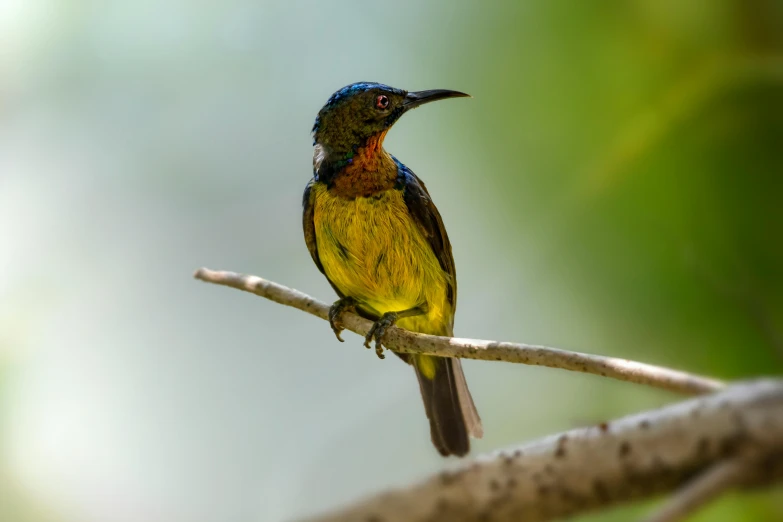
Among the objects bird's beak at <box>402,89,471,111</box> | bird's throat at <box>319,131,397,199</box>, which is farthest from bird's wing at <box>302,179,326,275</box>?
bird's beak at <box>402,89,471,111</box>

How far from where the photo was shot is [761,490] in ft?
3.78

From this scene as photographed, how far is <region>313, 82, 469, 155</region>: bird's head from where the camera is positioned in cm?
→ 291

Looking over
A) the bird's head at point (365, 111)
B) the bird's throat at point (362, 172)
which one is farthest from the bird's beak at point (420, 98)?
the bird's throat at point (362, 172)

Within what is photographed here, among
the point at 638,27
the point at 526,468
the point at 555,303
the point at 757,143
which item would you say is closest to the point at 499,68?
the point at 638,27

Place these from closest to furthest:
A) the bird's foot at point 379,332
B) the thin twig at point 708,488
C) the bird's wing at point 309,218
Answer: the thin twig at point 708,488
the bird's foot at point 379,332
the bird's wing at point 309,218

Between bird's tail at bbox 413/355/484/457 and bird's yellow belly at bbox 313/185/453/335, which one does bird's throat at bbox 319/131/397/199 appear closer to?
bird's yellow belly at bbox 313/185/453/335

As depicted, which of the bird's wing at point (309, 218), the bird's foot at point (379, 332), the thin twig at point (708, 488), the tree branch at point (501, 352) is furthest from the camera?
the bird's wing at point (309, 218)

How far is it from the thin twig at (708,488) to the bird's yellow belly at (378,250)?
185cm

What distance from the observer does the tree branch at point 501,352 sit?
142 centimetres

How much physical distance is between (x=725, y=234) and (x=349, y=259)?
4.31 ft

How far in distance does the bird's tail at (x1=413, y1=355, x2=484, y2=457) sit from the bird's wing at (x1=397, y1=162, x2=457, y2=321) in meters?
0.29

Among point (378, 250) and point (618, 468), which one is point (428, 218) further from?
point (618, 468)

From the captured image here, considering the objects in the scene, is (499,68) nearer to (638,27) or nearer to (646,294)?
(638,27)

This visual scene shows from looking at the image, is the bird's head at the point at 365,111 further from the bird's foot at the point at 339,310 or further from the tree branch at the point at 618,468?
the tree branch at the point at 618,468
